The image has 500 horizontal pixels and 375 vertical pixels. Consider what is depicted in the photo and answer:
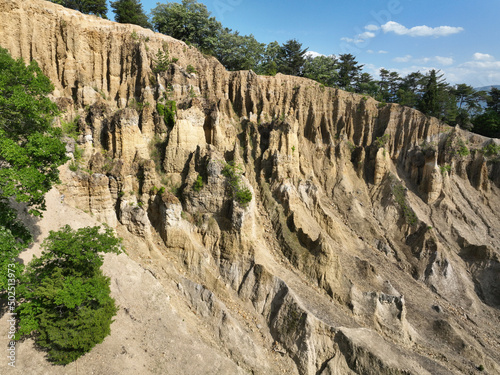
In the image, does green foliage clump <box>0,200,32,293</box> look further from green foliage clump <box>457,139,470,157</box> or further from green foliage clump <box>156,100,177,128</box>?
green foliage clump <box>457,139,470,157</box>

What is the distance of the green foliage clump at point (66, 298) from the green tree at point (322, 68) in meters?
41.8

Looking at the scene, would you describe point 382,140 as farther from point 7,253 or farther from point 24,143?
point 7,253

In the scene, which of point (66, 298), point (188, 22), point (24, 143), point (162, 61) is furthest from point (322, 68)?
point (66, 298)

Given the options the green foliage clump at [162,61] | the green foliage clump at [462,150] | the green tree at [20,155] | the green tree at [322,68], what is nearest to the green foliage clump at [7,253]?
the green tree at [20,155]

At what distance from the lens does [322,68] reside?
45.8 m

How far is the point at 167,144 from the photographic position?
25.4 meters

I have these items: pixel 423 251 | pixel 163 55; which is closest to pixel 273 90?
pixel 163 55

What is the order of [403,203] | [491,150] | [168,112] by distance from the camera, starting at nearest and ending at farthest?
1. [168,112]
2. [403,203]
3. [491,150]

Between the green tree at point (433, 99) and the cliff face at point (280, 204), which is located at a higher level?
the green tree at point (433, 99)

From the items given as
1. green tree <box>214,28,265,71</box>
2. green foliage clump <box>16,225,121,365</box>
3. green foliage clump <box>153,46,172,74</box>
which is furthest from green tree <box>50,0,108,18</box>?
green foliage clump <box>16,225,121,365</box>

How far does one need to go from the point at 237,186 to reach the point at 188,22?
30.7 meters

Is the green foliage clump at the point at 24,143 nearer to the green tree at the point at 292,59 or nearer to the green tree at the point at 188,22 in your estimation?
the green tree at the point at 188,22

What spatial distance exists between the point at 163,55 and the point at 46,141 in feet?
72.6

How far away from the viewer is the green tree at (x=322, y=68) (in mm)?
45469
